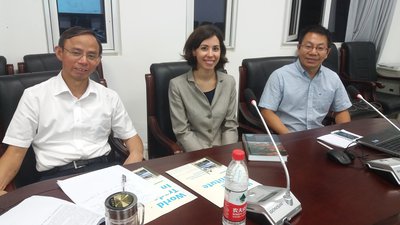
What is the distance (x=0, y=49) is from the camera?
94.1 inches

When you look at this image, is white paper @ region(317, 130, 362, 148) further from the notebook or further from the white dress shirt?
the white dress shirt

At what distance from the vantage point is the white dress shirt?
1.31 m

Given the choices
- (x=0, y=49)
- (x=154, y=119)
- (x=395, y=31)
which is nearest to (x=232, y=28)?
(x=154, y=119)

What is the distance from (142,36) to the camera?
2.74 m

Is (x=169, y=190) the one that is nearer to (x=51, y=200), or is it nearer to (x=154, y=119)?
(x=51, y=200)

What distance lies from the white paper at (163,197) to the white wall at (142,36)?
183 centimetres

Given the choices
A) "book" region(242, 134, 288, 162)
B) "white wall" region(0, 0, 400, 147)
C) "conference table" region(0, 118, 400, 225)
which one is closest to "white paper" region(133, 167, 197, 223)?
"conference table" region(0, 118, 400, 225)

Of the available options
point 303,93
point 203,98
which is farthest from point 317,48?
point 203,98

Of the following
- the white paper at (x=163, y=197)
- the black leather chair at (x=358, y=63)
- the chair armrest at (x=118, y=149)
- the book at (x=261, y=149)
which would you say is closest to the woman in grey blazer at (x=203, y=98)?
the chair armrest at (x=118, y=149)

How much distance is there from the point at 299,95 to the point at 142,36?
4.87 ft

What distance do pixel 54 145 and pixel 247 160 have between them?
2.85 feet

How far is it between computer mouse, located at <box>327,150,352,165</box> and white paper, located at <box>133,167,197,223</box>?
0.64 metres

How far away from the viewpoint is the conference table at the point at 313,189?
883 mm

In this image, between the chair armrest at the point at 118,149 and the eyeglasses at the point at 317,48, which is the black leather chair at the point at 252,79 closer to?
the eyeglasses at the point at 317,48
